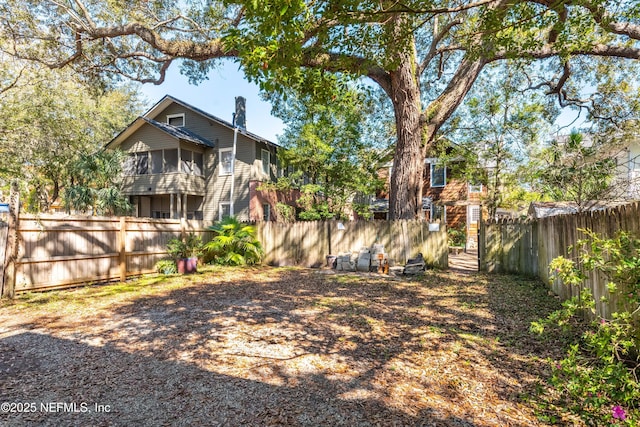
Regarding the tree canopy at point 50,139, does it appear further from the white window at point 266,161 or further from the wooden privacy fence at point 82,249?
the wooden privacy fence at point 82,249

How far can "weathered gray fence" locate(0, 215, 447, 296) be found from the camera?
23.1 feet

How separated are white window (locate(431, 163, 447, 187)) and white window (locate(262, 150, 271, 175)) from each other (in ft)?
35.4

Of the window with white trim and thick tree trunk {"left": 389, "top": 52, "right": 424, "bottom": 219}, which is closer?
thick tree trunk {"left": 389, "top": 52, "right": 424, "bottom": 219}

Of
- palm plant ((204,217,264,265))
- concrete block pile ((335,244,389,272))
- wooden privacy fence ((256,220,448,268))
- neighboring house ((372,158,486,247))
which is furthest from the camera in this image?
neighboring house ((372,158,486,247))

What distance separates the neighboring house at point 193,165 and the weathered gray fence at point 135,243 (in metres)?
5.59

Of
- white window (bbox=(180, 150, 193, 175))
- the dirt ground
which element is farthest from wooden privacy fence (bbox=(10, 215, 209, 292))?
white window (bbox=(180, 150, 193, 175))

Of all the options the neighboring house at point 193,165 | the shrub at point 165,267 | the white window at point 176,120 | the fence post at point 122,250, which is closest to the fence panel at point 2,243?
the fence post at point 122,250

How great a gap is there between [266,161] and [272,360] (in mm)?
16241

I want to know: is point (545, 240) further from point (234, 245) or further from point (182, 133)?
point (182, 133)

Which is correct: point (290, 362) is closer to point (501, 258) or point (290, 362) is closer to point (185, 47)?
point (501, 258)

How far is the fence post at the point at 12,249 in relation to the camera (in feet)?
21.1

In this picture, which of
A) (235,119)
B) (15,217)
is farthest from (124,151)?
(15,217)

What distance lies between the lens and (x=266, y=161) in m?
18.9

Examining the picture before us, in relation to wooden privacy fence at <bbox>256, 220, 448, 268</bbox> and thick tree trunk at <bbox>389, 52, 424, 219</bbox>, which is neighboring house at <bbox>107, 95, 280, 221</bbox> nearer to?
wooden privacy fence at <bbox>256, 220, 448, 268</bbox>
